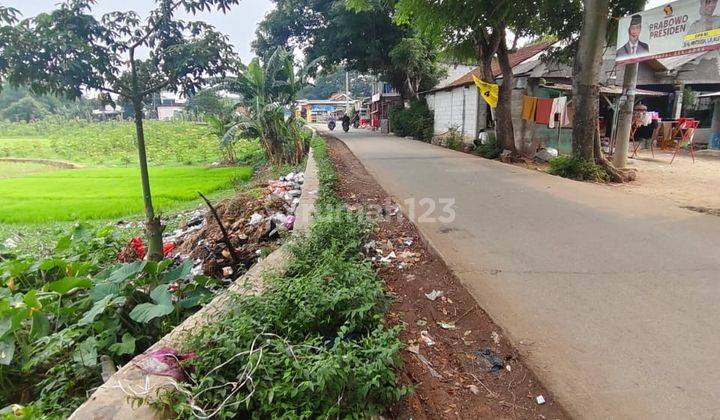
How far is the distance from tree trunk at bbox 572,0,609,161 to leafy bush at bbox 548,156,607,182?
225mm

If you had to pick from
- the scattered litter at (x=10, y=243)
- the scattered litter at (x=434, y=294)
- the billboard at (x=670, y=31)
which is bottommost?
the scattered litter at (x=10, y=243)

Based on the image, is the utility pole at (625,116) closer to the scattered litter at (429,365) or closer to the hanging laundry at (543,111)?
the hanging laundry at (543,111)

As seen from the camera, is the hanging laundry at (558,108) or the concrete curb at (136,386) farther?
the hanging laundry at (558,108)

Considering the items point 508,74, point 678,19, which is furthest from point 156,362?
point 508,74

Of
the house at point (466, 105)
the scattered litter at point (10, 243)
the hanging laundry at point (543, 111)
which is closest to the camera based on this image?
the scattered litter at point (10, 243)

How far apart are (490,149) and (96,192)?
1097 cm

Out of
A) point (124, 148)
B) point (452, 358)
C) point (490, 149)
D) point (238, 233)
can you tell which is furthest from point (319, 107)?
point (452, 358)

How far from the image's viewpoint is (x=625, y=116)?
10859mm

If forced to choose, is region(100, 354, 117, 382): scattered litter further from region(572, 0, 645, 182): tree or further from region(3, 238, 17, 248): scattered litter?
region(572, 0, 645, 182): tree

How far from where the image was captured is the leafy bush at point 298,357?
206cm

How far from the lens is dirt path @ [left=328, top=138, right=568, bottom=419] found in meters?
2.40

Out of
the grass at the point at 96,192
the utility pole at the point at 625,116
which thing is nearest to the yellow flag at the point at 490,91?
the utility pole at the point at 625,116

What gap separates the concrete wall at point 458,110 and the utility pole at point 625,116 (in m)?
6.19

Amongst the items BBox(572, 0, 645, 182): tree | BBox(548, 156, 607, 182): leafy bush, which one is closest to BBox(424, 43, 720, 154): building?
BBox(572, 0, 645, 182): tree
